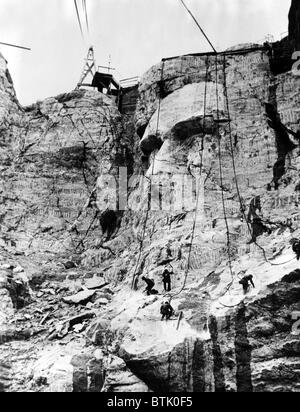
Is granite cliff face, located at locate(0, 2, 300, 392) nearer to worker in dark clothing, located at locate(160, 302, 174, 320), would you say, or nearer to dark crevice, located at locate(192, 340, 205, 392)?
dark crevice, located at locate(192, 340, 205, 392)

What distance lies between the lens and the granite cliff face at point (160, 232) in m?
17.7

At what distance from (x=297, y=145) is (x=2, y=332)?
13.1m

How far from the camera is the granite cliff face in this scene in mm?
17688

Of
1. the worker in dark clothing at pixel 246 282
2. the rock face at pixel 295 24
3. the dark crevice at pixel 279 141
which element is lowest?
the worker in dark clothing at pixel 246 282

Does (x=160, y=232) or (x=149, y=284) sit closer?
(x=149, y=284)

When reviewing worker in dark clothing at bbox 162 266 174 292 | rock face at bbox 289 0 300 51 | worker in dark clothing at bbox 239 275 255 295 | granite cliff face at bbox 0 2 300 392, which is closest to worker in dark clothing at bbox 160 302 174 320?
granite cliff face at bbox 0 2 300 392

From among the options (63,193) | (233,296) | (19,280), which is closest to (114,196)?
(63,193)

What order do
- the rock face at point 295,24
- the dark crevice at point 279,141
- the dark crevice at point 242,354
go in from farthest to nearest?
the rock face at point 295,24
the dark crevice at point 279,141
the dark crevice at point 242,354

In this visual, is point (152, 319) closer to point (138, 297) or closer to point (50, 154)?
point (138, 297)

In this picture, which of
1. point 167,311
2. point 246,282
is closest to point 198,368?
point 167,311

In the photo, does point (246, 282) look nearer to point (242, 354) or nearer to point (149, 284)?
point (242, 354)

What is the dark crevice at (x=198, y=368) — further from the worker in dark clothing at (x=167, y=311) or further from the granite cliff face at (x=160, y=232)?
the worker in dark clothing at (x=167, y=311)

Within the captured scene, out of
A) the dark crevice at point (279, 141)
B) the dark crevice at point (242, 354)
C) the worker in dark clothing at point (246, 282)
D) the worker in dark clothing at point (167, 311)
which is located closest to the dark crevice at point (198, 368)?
the dark crevice at point (242, 354)

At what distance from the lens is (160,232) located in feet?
75.8
